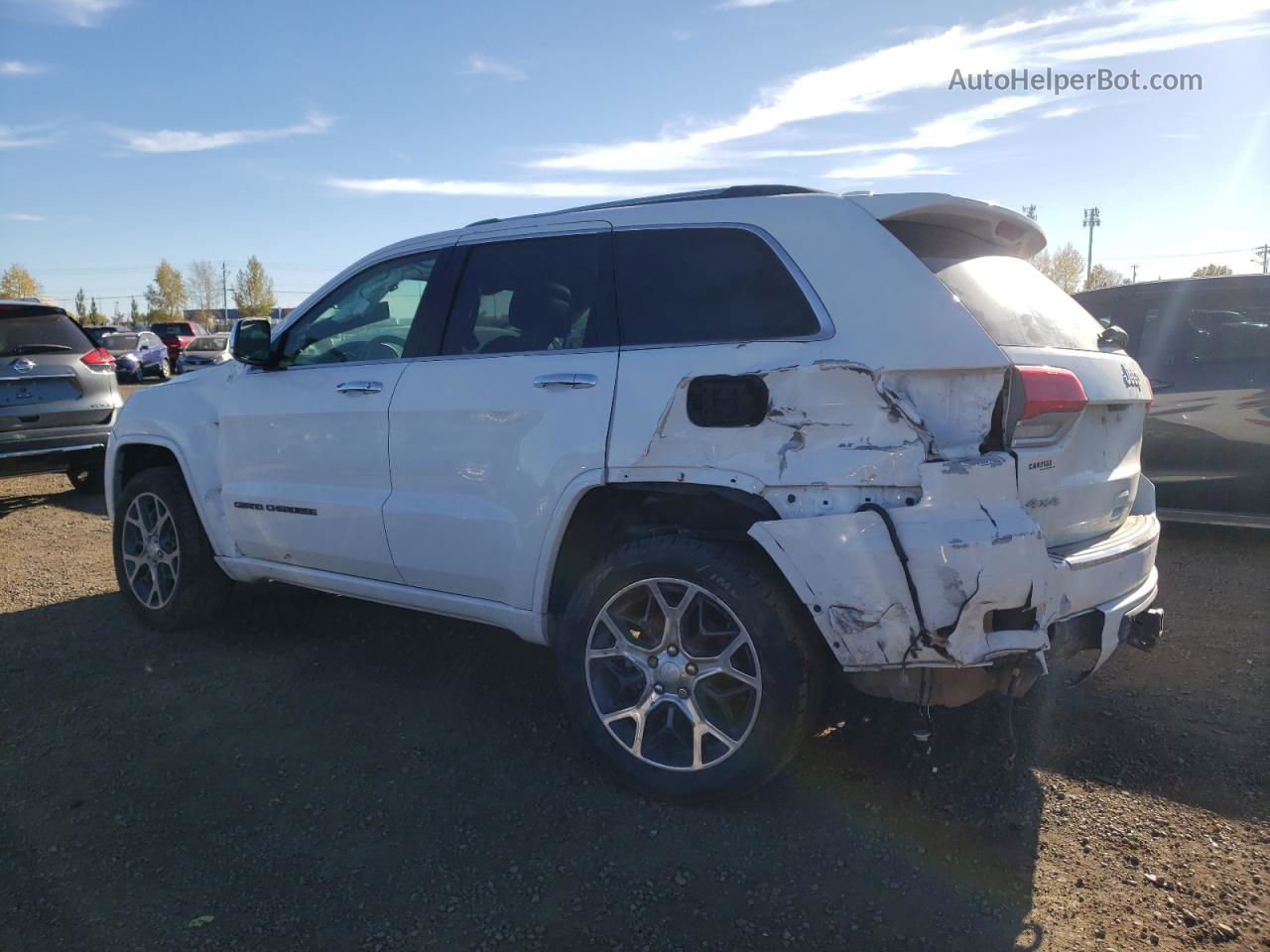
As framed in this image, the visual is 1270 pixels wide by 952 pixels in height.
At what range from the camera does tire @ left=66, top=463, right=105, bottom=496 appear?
9484 mm

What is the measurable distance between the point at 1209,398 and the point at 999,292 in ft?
11.3

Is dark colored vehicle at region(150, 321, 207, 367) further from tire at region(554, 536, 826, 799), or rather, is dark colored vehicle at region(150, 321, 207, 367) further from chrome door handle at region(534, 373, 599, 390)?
tire at region(554, 536, 826, 799)

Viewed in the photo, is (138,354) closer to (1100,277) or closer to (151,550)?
(151,550)

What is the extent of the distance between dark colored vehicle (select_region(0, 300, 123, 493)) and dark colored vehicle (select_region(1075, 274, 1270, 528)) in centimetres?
814

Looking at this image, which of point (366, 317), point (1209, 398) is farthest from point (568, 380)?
point (1209, 398)

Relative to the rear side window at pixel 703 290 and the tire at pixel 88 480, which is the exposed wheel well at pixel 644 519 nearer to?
the rear side window at pixel 703 290

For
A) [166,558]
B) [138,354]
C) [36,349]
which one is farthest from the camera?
[138,354]

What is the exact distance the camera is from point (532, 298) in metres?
3.75

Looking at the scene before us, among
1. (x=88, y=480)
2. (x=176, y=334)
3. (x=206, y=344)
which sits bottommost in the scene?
(x=88, y=480)

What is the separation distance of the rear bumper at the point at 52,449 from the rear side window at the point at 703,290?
21.5 feet

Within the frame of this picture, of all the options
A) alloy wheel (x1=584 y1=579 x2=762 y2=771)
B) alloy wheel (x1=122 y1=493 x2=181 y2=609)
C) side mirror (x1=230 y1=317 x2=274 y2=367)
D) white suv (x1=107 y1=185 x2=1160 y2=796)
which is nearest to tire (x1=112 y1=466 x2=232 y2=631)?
alloy wheel (x1=122 y1=493 x2=181 y2=609)

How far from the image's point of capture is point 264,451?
443 cm

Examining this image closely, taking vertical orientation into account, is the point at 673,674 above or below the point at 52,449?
below

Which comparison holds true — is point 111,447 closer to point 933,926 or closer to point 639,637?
point 639,637
